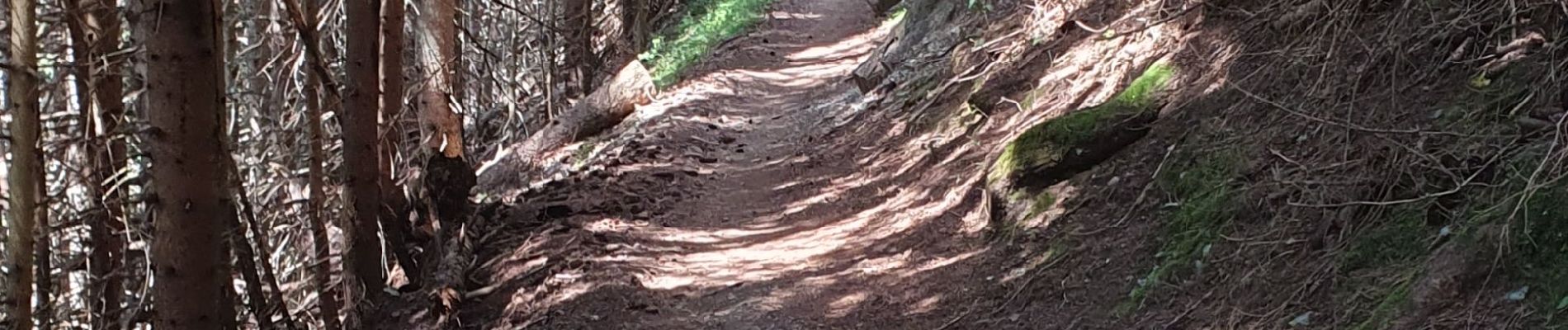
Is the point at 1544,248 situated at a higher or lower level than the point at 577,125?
lower

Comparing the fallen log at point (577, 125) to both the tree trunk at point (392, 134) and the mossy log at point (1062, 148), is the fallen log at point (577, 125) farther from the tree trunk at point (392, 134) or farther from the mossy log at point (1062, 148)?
the mossy log at point (1062, 148)

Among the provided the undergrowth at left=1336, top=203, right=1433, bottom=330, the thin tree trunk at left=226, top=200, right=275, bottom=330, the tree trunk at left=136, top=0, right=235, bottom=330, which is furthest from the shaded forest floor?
the tree trunk at left=136, top=0, right=235, bottom=330

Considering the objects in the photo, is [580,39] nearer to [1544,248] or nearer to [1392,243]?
[1392,243]

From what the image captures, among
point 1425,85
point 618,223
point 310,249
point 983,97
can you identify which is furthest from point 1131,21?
point 310,249

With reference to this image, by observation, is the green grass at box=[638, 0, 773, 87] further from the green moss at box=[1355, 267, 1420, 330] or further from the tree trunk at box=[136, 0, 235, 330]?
the green moss at box=[1355, 267, 1420, 330]

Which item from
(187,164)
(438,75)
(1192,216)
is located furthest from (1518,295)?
(438,75)

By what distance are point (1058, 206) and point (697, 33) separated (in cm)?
1294

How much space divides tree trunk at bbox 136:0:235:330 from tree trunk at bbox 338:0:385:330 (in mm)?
2124

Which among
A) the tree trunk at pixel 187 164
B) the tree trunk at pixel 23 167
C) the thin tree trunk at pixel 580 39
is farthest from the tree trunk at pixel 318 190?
the thin tree trunk at pixel 580 39

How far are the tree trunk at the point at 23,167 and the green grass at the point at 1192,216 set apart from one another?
4644 millimetres

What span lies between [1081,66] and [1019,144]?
1.79m

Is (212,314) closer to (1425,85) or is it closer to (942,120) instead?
(1425,85)

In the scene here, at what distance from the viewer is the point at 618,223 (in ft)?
27.1

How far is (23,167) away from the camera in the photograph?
479 centimetres
